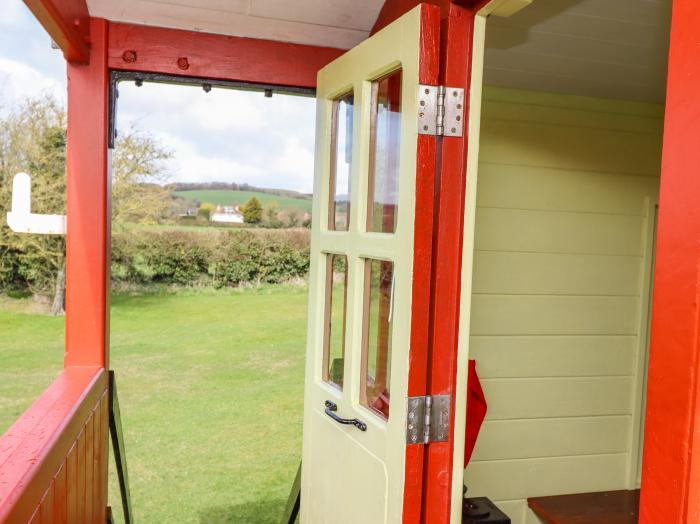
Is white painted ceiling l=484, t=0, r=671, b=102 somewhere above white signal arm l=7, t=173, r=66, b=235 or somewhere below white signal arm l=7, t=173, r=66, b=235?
above

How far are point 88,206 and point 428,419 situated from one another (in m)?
1.47

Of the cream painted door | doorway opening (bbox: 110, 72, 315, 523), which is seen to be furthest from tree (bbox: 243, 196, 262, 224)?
the cream painted door

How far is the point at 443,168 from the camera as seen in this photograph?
1.72m

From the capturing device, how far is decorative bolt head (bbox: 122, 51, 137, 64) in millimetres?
2373

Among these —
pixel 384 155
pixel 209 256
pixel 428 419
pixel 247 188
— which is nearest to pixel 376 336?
pixel 428 419

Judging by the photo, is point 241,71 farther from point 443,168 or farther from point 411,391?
point 411,391

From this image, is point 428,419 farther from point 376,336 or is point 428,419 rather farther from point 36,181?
point 36,181

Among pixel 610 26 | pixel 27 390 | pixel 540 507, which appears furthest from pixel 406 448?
pixel 27 390

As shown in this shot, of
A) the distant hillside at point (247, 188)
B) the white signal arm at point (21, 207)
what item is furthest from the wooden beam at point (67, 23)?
the distant hillside at point (247, 188)

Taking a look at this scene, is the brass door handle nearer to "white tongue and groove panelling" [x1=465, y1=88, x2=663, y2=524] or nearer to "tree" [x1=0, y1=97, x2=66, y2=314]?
"white tongue and groove panelling" [x1=465, y1=88, x2=663, y2=524]

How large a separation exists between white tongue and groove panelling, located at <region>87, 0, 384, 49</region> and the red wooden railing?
4.28ft

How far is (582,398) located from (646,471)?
2562mm

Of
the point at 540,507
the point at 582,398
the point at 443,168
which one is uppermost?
the point at 443,168

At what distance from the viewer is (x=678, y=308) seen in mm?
943
